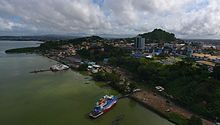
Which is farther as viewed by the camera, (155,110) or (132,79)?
(132,79)

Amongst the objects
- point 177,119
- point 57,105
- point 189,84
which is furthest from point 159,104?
point 57,105

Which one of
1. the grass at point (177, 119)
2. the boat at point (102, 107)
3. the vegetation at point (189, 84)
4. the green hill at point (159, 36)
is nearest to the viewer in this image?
the grass at point (177, 119)

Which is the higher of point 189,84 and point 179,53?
point 179,53

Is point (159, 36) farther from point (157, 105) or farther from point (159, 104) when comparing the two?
point (157, 105)

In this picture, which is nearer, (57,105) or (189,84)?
(57,105)

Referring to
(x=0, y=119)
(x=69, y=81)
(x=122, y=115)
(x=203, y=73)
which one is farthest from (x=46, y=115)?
(x=203, y=73)

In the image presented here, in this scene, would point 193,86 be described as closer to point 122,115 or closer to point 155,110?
point 155,110

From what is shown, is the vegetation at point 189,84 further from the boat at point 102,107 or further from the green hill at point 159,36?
the green hill at point 159,36

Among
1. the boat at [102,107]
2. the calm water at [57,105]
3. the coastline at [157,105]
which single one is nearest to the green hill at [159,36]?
the calm water at [57,105]
